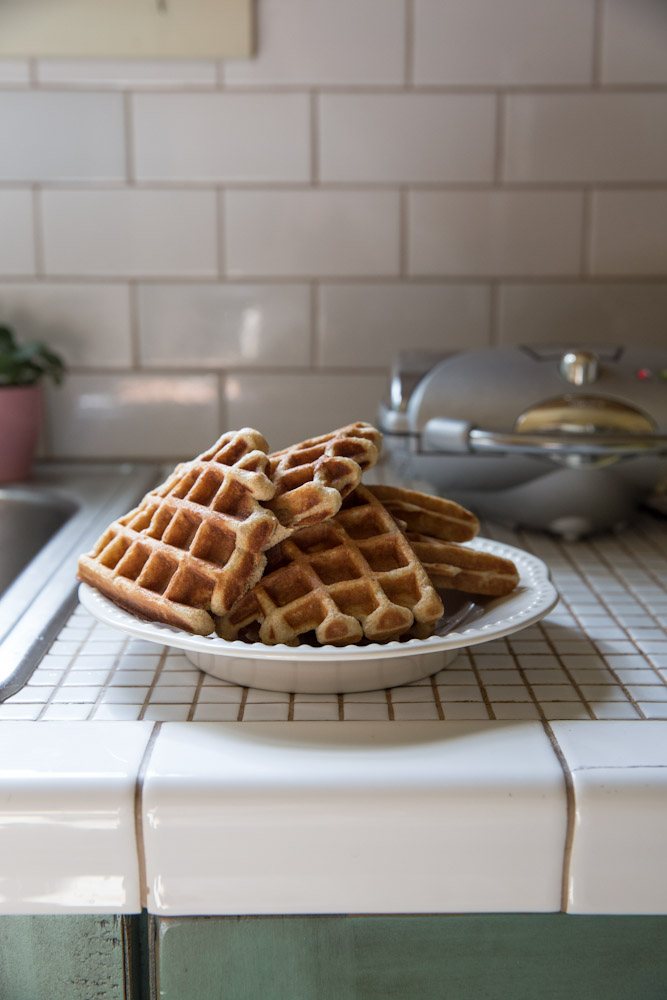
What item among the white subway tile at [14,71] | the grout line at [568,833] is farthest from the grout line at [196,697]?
the white subway tile at [14,71]

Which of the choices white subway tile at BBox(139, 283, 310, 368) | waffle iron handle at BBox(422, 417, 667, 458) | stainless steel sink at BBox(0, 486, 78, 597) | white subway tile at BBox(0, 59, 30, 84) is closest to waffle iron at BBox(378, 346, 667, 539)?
waffle iron handle at BBox(422, 417, 667, 458)

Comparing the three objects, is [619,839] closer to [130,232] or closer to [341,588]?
[341,588]

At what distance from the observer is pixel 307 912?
0.51 meters

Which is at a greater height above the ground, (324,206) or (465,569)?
(324,206)

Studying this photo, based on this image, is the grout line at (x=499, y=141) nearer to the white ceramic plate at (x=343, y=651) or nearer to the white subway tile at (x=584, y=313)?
the white subway tile at (x=584, y=313)

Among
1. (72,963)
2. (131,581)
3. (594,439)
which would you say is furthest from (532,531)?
(72,963)

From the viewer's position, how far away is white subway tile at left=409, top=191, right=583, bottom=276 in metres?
1.25

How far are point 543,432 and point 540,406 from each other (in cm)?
3

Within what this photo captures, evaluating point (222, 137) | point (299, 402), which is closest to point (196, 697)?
point (299, 402)

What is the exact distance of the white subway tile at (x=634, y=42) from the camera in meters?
1.19

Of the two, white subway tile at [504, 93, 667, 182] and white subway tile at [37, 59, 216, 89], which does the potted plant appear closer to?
white subway tile at [37, 59, 216, 89]

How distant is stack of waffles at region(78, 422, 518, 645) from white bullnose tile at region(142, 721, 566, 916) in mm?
106

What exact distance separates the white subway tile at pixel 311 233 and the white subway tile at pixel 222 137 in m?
0.03

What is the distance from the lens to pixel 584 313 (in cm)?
128
